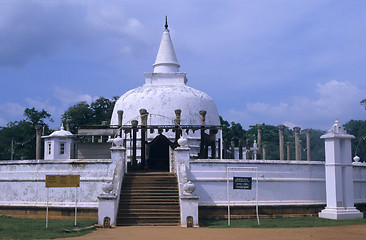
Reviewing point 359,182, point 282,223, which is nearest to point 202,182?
point 282,223

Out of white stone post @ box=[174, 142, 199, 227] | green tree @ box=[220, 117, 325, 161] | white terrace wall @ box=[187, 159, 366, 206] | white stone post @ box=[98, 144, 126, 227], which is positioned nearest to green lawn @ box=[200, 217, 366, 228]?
white stone post @ box=[174, 142, 199, 227]

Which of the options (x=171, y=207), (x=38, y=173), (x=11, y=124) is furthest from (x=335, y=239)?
(x=11, y=124)

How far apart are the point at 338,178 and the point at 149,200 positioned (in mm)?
9248

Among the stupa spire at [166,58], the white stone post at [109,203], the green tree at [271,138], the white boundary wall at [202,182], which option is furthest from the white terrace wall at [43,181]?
the green tree at [271,138]

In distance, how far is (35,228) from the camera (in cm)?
1811

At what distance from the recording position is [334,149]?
2303 cm

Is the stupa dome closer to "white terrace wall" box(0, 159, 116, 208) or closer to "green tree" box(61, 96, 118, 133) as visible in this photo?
"white terrace wall" box(0, 159, 116, 208)

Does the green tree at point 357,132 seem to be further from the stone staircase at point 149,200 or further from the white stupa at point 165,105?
the stone staircase at point 149,200

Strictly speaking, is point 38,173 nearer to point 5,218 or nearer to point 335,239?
point 5,218

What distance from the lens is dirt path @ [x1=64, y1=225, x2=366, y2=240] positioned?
1562 centimetres

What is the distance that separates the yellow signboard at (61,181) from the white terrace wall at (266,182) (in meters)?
5.28

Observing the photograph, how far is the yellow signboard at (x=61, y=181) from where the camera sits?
19.6m

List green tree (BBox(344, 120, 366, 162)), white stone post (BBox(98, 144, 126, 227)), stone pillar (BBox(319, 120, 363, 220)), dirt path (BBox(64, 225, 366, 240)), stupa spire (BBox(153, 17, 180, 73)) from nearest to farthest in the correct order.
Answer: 1. dirt path (BBox(64, 225, 366, 240))
2. white stone post (BBox(98, 144, 126, 227))
3. stone pillar (BBox(319, 120, 363, 220))
4. stupa spire (BBox(153, 17, 180, 73))
5. green tree (BBox(344, 120, 366, 162))

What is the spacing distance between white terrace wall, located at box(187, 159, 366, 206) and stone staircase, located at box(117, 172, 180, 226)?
Result: 4.54 feet
